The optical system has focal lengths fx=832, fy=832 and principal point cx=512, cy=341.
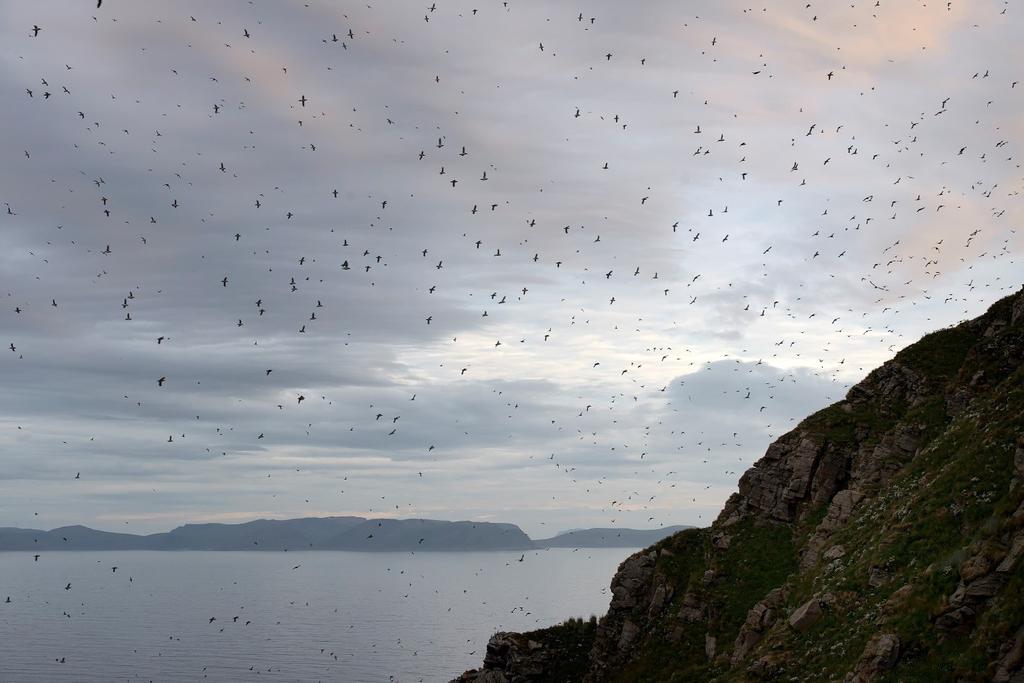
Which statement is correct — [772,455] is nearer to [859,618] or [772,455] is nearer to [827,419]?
[827,419]

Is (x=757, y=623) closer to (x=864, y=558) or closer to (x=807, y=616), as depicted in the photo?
(x=807, y=616)

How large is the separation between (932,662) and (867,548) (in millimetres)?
17358

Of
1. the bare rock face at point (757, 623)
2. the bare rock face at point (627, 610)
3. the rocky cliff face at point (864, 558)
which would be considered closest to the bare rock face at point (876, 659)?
Result: the rocky cliff face at point (864, 558)

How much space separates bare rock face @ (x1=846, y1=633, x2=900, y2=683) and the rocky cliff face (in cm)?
10

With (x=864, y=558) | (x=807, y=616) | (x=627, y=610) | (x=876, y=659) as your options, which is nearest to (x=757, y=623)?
(x=807, y=616)

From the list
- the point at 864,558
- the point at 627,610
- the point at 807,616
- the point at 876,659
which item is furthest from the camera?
the point at 627,610

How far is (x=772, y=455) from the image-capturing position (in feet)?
280

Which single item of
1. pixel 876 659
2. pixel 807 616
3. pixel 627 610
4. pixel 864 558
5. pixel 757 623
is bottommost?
pixel 627 610

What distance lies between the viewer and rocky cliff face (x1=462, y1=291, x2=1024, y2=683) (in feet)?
146

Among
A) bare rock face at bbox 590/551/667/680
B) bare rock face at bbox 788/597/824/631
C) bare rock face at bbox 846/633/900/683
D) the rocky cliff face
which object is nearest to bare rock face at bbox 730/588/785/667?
the rocky cliff face

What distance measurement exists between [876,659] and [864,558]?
1414 cm

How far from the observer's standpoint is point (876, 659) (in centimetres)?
4594

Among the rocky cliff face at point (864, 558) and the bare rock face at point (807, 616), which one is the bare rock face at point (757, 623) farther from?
the bare rock face at point (807, 616)

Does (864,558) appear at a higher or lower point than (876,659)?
higher
